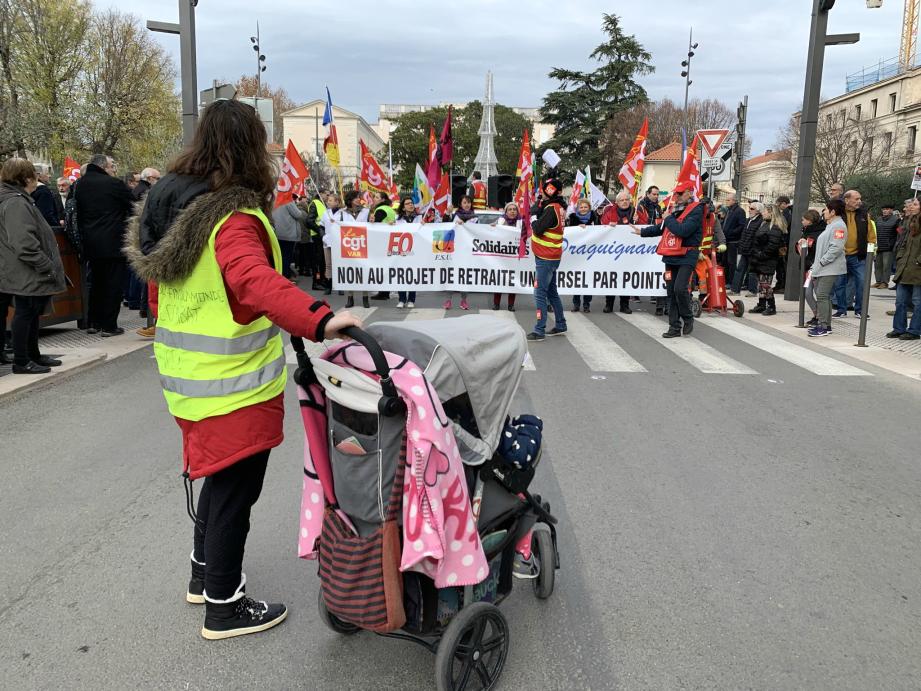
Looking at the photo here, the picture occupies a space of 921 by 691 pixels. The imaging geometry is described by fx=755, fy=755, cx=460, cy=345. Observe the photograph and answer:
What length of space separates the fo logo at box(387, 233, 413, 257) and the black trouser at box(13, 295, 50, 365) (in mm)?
6563

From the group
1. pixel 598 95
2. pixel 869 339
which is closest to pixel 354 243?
pixel 869 339

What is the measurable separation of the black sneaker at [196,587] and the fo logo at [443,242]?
33.5 ft

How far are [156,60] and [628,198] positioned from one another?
33330 mm

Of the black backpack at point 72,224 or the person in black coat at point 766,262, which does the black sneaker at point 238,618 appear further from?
the person in black coat at point 766,262

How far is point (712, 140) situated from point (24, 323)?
42.3ft

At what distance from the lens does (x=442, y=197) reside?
591 inches

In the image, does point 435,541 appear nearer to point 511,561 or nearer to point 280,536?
point 511,561

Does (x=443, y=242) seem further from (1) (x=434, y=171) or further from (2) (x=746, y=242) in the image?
(2) (x=746, y=242)

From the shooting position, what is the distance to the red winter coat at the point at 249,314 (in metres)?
2.43

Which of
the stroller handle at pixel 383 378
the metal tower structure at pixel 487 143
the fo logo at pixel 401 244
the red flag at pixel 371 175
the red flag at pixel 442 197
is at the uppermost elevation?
the metal tower structure at pixel 487 143

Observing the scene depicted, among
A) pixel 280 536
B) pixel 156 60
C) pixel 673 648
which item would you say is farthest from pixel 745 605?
pixel 156 60

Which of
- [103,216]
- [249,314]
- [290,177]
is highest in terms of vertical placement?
[290,177]

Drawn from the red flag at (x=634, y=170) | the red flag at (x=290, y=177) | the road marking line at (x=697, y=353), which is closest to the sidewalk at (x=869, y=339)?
the road marking line at (x=697, y=353)

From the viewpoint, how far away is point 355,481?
250 cm
